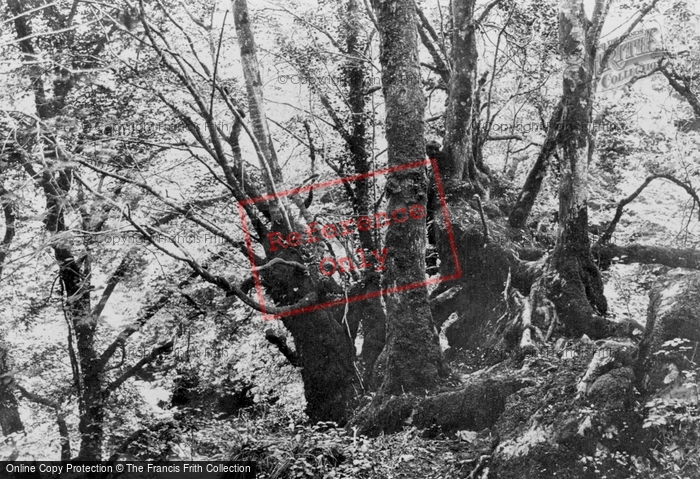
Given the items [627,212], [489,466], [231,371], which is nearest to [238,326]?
[231,371]

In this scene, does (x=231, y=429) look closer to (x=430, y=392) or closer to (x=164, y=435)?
(x=164, y=435)

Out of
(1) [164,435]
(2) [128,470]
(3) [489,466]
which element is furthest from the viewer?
(2) [128,470]

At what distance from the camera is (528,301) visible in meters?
7.87

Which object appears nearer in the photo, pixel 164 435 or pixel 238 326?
pixel 164 435

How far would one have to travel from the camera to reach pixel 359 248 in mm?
11898

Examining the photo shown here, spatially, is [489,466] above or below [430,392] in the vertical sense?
below

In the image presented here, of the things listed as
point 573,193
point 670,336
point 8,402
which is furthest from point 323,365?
point 8,402

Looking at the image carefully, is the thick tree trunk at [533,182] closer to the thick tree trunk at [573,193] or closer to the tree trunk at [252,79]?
the thick tree trunk at [573,193]

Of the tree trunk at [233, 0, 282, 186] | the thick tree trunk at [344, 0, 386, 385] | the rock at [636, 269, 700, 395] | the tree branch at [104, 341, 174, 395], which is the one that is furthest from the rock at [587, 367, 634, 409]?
the tree branch at [104, 341, 174, 395]

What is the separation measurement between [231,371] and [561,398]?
27.1 feet

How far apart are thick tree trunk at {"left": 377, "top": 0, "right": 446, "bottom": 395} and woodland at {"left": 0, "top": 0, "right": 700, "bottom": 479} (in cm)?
3

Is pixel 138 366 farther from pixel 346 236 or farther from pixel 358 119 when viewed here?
pixel 358 119

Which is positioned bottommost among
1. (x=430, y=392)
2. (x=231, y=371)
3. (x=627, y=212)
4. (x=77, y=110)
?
(x=430, y=392)

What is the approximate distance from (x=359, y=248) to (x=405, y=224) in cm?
486
